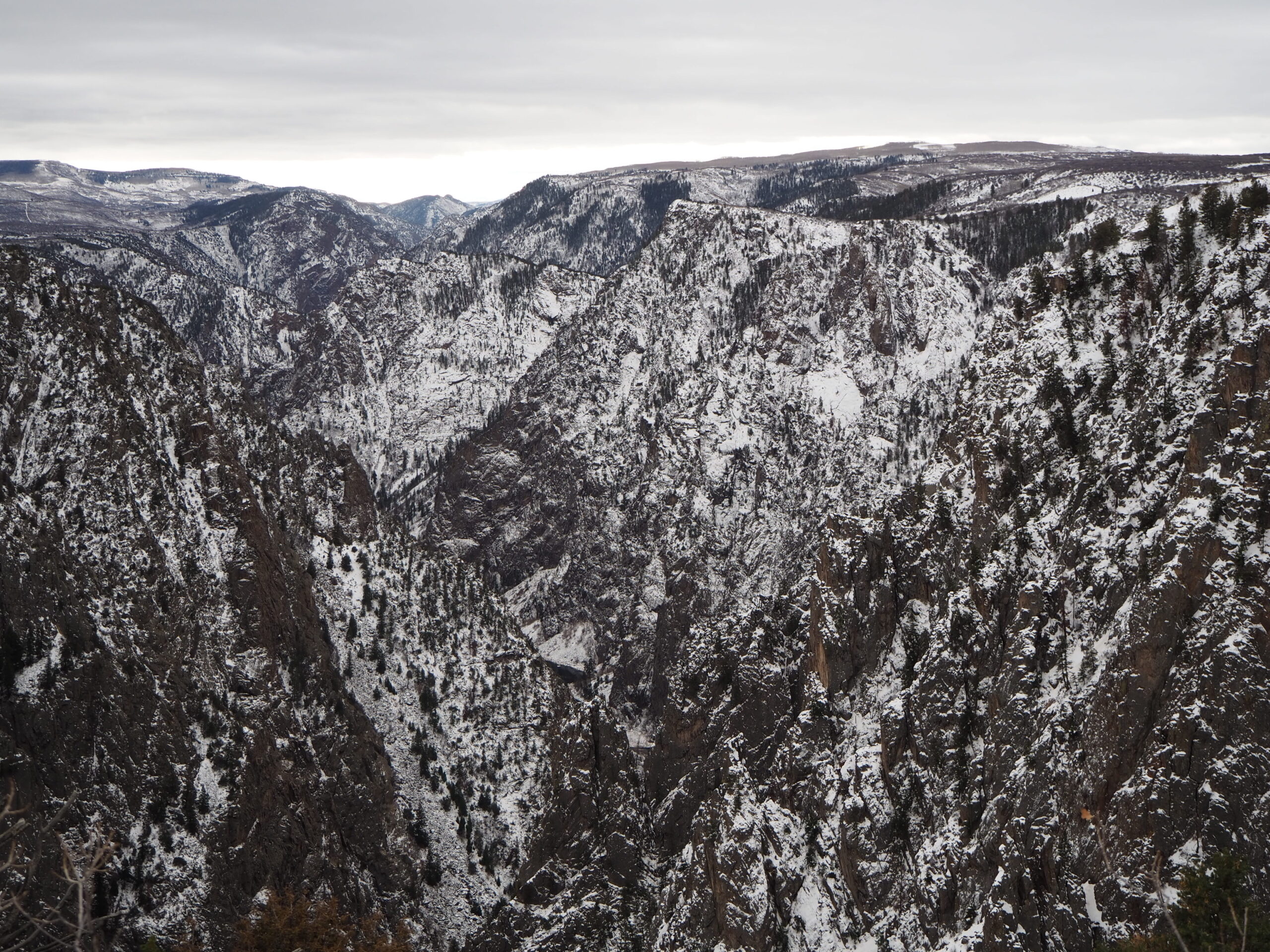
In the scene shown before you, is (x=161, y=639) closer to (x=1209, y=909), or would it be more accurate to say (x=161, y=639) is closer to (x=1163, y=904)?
(x=1209, y=909)

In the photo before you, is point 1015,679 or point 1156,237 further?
point 1156,237

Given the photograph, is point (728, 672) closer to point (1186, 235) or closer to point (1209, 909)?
point (1186, 235)

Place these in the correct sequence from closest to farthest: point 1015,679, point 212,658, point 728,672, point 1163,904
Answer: point 1163,904 < point 1015,679 < point 728,672 < point 212,658

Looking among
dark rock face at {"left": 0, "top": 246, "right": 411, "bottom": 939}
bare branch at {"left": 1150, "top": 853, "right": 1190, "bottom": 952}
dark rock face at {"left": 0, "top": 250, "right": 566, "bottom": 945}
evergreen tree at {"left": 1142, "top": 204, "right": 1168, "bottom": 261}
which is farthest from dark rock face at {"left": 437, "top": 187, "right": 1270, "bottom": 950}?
bare branch at {"left": 1150, "top": 853, "right": 1190, "bottom": 952}

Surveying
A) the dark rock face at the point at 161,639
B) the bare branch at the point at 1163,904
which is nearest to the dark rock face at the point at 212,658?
the dark rock face at the point at 161,639

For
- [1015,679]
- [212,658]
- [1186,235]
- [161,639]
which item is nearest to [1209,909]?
[1015,679]

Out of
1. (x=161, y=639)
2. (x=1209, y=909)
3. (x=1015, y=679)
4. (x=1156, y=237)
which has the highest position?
(x=1156, y=237)

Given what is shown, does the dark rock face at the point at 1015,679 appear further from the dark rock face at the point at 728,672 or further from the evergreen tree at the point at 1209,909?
the evergreen tree at the point at 1209,909

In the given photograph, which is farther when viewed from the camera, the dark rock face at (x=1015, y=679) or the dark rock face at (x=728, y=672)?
the dark rock face at (x=728, y=672)

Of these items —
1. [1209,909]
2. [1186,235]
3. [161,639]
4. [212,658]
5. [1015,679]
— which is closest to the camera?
[1209,909]

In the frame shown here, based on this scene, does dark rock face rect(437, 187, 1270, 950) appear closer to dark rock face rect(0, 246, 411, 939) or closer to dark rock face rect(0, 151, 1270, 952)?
dark rock face rect(0, 151, 1270, 952)

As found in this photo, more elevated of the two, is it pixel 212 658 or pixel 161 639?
pixel 161 639

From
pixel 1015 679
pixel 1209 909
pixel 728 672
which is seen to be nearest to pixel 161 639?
pixel 728 672

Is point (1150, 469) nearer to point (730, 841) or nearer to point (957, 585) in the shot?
point (957, 585)
